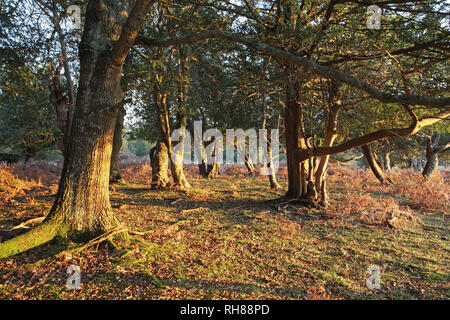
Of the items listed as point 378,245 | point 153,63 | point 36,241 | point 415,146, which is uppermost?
point 153,63

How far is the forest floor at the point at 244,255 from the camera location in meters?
3.72

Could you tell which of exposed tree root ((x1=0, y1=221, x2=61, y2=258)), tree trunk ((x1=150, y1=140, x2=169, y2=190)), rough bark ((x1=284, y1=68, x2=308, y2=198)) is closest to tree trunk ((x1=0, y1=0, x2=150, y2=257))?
exposed tree root ((x1=0, y1=221, x2=61, y2=258))

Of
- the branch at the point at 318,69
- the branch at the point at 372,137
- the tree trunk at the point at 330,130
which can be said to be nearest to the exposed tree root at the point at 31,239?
the branch at the point at 318,69

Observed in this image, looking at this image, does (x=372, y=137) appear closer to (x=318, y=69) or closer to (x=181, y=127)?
(x=318, y=69)

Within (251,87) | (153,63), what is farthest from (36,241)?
(251,87)

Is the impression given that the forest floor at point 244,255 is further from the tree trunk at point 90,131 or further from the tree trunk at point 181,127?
the tree trunk at point 181,127

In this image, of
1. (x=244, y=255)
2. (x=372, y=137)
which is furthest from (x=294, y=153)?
(x=244, y=255)

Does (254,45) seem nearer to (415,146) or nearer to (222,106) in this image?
(222,106)

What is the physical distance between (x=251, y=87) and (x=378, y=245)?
664 centimetres

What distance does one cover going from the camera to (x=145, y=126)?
17.7 metres

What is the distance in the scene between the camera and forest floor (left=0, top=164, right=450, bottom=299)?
3.72 meters

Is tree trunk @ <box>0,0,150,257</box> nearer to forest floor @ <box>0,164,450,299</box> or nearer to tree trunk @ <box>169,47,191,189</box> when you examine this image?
forest floor @ <box>0,164,450,299</box>

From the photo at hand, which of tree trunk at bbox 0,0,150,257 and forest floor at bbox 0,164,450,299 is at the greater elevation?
tree trunk at bbox 0,0,150,257

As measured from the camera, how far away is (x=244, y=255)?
5.13 meters
